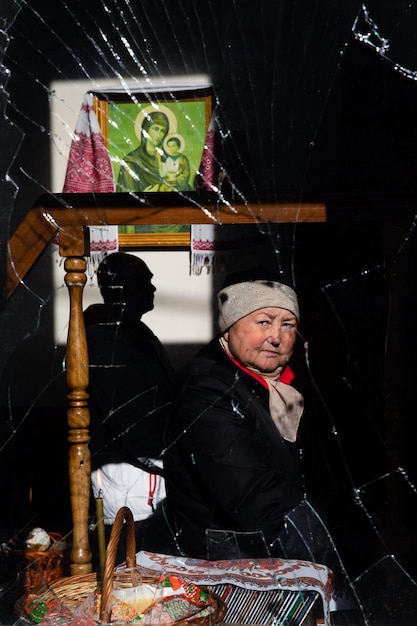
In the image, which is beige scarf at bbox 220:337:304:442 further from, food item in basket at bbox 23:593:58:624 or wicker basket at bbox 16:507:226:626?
food item in basket at bbox 23:593:58:624

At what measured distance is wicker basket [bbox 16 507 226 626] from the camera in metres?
1.73

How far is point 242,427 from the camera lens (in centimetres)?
208

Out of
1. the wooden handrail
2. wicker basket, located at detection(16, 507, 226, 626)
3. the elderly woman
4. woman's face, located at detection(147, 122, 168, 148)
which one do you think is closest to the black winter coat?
the elderly woman

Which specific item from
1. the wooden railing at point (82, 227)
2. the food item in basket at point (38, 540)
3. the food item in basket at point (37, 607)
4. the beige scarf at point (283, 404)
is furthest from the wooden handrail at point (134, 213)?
the food item in basket at point (37, 607)

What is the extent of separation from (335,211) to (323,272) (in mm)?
151

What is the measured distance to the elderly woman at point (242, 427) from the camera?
2.07 m

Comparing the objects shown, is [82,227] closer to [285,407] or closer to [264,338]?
[264,338]

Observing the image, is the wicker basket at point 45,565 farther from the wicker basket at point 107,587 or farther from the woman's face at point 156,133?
the woman's face at point 156,133

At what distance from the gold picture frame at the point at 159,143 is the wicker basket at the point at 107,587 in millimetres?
663

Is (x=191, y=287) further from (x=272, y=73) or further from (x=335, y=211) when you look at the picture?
(x=272, y=73)

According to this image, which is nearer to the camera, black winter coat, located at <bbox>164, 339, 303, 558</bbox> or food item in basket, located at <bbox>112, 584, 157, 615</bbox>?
food item in basket, located at <bbox>112, 584, 157, 615</bbox>

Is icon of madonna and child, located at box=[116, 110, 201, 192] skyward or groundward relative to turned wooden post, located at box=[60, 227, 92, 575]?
skyward

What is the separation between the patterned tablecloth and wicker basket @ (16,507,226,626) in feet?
0.43

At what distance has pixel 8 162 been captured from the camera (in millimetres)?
2189
